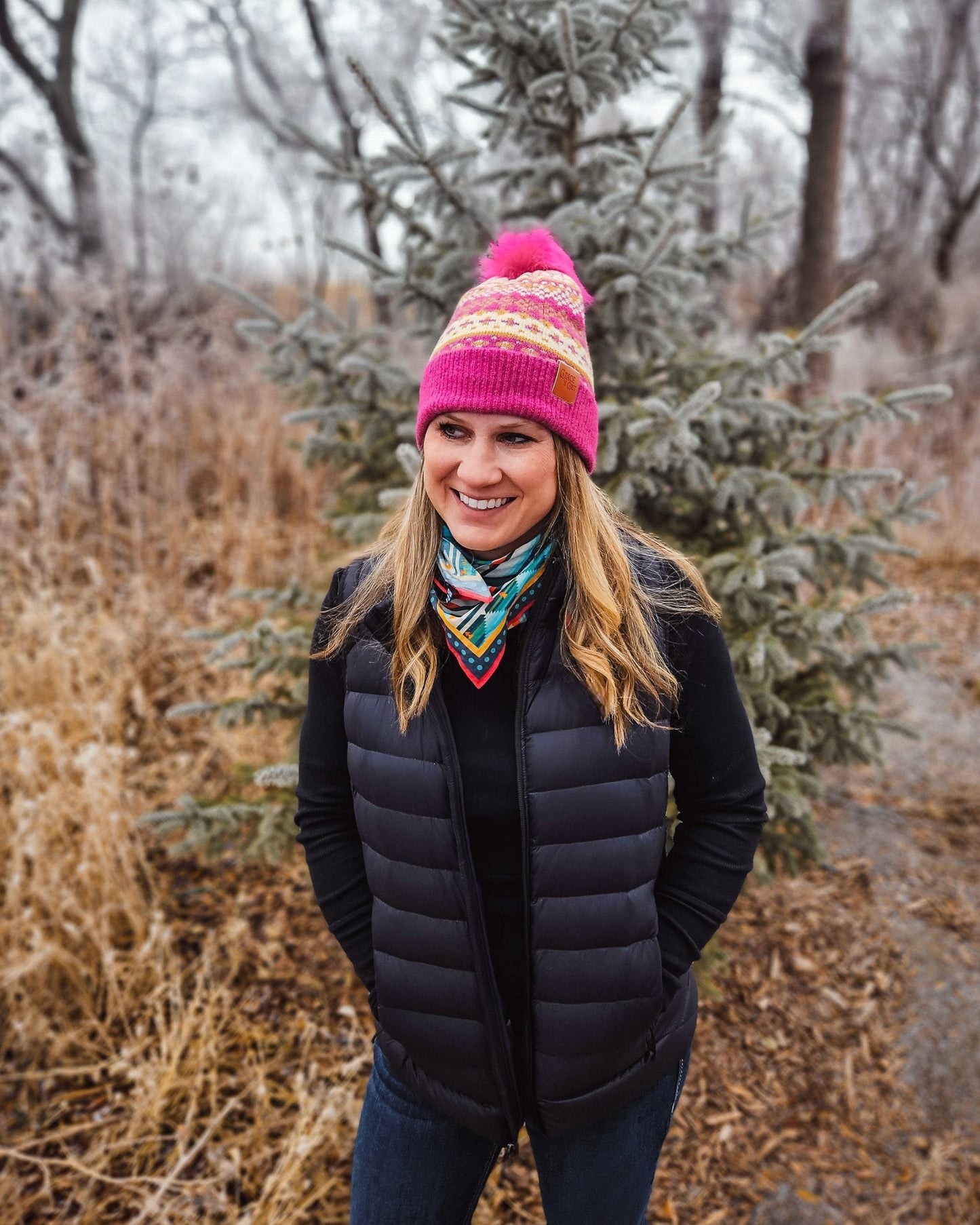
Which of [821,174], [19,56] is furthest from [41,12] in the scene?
[821,174]

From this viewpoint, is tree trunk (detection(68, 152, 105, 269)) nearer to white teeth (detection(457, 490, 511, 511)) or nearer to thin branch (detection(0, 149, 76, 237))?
thin branch (detection(0, 149, 76, 237))

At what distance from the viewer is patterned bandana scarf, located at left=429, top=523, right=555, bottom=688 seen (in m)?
1.37

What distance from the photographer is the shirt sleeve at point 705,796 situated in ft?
4.54

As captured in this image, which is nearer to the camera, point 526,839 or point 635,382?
point 526,839

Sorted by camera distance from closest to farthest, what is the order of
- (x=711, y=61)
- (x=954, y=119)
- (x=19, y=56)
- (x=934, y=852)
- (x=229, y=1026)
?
(x=229, y=1026), (x=934, y=852), (x=19, y=56), (x=711, y=61), (x=954, y=119)

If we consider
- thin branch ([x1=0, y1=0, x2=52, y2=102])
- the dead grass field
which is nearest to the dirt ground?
the dead grass field

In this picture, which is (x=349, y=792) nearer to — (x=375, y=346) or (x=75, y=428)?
(x=375, y=346)

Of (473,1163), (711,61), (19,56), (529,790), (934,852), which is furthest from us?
(711,61)

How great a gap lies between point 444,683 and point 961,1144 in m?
2.32

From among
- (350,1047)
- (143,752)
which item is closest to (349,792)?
(350,1047)

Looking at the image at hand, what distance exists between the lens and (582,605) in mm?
1366

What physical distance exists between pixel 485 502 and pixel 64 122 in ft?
34.4

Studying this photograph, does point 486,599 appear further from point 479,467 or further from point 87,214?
point 87,214

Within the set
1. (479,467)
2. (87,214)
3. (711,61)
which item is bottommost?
(479,467)
